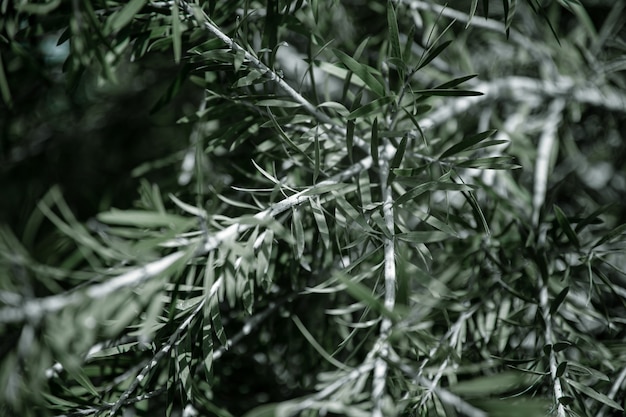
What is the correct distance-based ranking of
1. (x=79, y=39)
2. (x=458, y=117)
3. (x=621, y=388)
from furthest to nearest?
(x=458, y=117) → (x=621, y=388) → (x=79, y=39)

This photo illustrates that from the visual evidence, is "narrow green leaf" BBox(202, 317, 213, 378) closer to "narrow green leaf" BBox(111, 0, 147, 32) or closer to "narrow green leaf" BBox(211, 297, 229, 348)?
"narrow green leaf" BBox(211, 297, 229, 348)

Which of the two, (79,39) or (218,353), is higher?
(79,39)

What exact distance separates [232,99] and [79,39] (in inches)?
4.2

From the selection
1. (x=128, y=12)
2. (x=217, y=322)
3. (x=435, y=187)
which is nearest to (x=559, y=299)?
(x=435, y=187)

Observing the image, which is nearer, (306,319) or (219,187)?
(219,187)

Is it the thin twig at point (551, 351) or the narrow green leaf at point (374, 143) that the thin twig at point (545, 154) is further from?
the narrow green leaf at point (374, 143)

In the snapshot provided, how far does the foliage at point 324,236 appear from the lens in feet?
0.90

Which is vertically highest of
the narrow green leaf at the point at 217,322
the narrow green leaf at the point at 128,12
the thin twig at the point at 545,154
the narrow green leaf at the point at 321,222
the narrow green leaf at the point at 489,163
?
the narrow green leaf at the point at 128,12

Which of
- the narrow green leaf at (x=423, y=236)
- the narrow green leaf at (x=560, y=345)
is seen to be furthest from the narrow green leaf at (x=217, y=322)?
the narrow green leaf at (x=560, y=345)

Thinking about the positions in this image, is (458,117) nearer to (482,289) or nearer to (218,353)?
(482,289)

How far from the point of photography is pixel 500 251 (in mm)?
457

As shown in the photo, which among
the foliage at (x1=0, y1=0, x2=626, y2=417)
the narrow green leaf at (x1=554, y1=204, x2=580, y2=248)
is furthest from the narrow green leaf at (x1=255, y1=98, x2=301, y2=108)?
the narrow green leaf at (x1=554, y1=204, x2=580, y2=248)

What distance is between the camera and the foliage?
0.90 feet

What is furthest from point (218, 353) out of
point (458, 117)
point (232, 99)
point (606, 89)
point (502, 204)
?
point (606, 89)
